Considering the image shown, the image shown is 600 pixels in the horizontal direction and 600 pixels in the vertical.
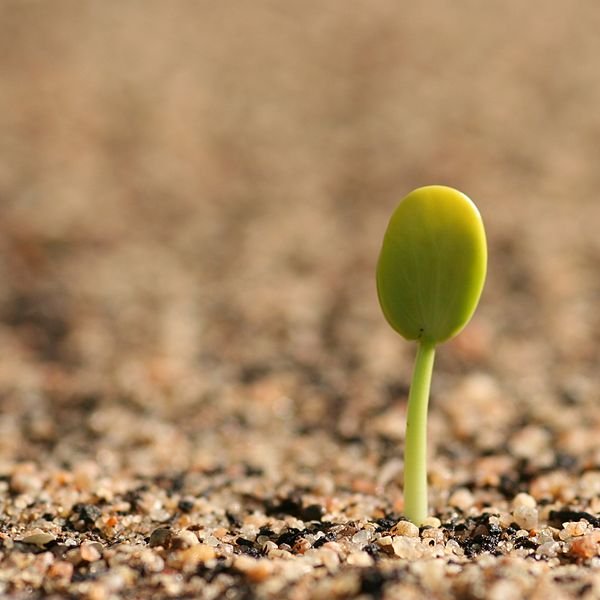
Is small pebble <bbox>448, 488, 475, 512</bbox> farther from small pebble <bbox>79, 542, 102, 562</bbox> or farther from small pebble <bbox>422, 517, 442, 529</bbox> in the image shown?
small pebble <bbox>79, 542, 102, 562</bbox>

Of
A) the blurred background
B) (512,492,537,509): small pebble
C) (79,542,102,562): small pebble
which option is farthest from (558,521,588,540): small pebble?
(79,542,102,562): small pebble

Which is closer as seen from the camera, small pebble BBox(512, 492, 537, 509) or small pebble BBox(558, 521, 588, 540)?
small pebble BBox(558, 521, 588, 540)

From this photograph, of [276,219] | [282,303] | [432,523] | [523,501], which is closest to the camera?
[432,523]

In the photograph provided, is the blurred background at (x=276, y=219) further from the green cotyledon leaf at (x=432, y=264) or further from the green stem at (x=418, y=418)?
the green cotyledon leaf at (x=432, y=264)

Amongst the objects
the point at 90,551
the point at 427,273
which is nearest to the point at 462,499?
the point at 427,273

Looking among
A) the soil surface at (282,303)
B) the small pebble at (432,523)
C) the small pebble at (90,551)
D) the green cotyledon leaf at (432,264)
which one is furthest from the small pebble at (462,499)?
the small pebble at (90,551)

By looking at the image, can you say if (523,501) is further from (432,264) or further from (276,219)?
(276,219)

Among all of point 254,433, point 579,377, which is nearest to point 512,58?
point 579,377
